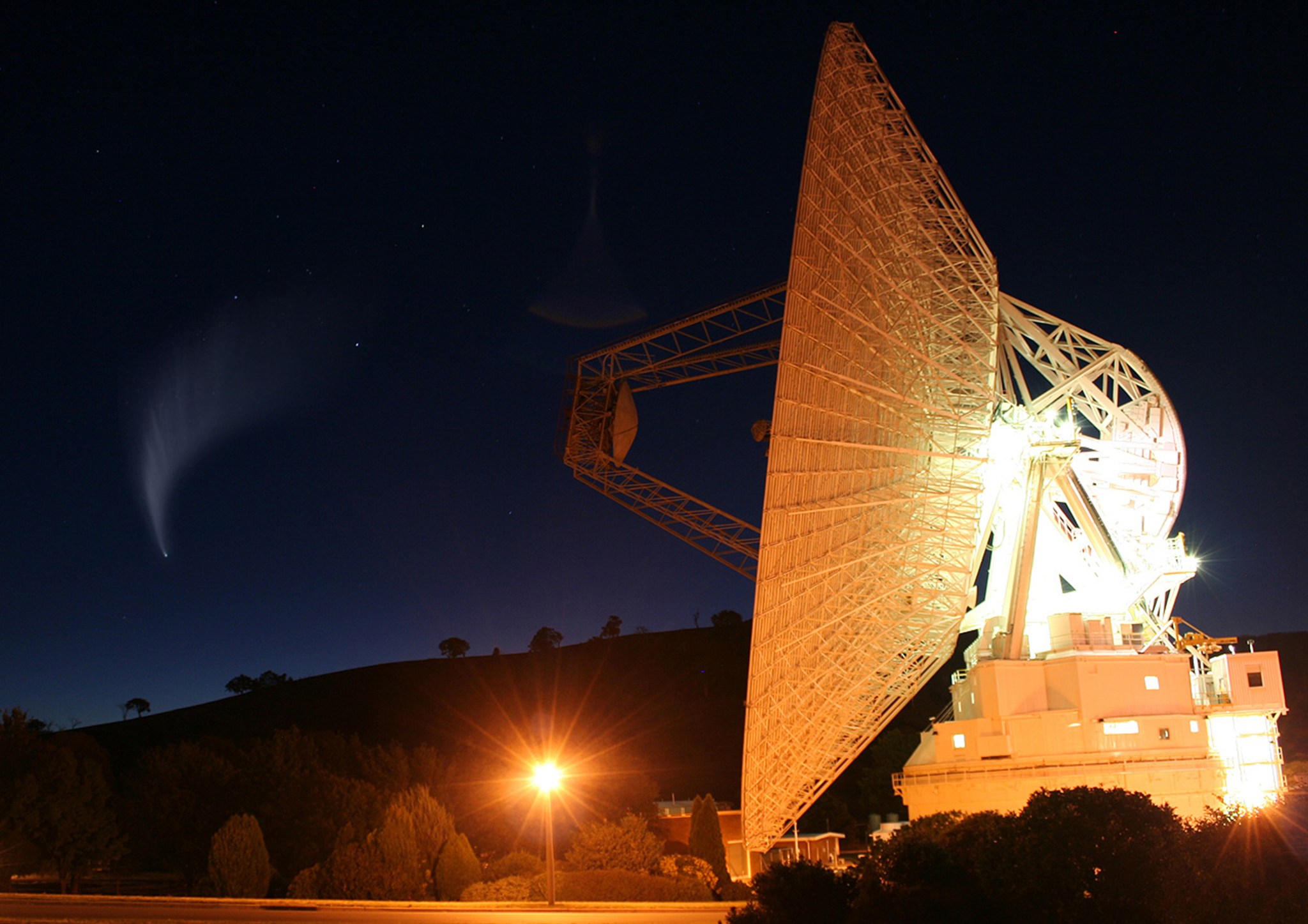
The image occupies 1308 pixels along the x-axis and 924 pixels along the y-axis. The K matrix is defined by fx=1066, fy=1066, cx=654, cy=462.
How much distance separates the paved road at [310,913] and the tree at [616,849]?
32.1ft

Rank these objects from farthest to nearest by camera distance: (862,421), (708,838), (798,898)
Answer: (708,838) < (862,421) < (798,898)

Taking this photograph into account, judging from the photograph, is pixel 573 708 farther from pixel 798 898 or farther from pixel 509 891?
pixel 798 898

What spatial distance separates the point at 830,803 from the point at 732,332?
154ft

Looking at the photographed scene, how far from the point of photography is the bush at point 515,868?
3481 centimetres

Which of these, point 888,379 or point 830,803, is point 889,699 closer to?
point 888,379

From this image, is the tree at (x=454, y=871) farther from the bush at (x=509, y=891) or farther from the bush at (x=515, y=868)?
the bush at (x=515, y=868)

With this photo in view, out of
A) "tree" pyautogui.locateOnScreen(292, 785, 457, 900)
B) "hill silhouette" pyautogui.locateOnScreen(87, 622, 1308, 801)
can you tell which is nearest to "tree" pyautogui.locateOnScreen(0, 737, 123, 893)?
"tree" pyautogui.locateOnScreen(292, 785, 457, 900)

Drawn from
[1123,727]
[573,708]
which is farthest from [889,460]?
[573,708]

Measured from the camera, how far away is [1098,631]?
32031mm

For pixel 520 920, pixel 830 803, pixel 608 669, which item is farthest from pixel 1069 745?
pixel 608 669

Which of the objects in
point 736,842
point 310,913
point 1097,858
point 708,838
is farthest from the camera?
point 736,842

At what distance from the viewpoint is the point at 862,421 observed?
85.9ft

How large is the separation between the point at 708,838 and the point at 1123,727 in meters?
16.9

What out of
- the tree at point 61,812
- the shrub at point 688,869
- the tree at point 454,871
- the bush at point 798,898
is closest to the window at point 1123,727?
the bush at point 798,898
